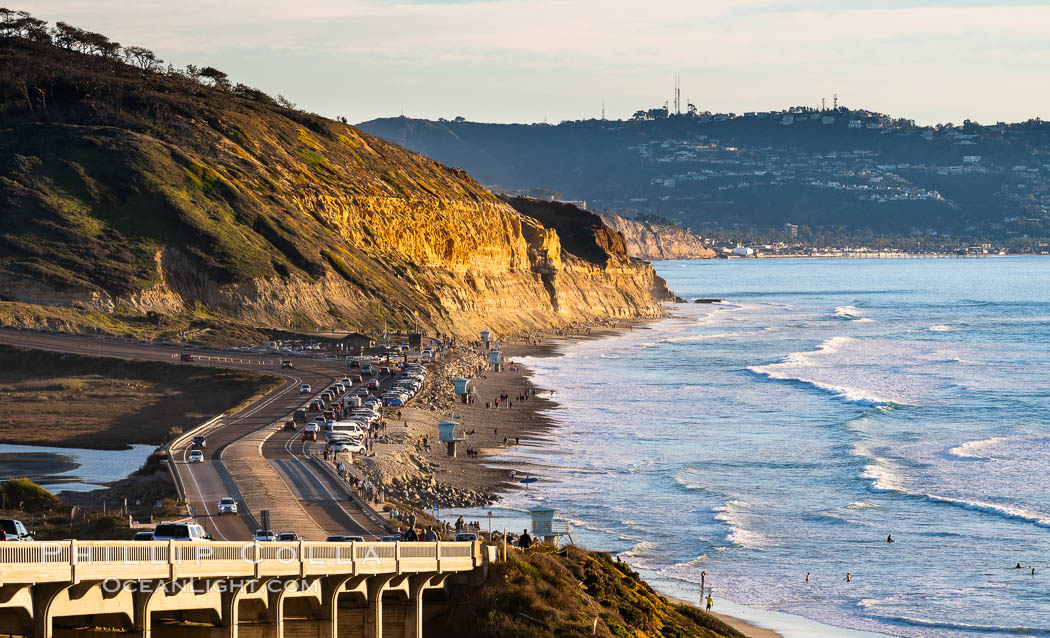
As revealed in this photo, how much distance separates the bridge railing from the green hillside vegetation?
2.76 feet

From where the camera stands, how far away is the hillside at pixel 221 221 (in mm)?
103188

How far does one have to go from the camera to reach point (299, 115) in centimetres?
15925

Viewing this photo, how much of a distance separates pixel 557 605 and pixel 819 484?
113 feet

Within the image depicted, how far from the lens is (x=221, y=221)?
378 ft

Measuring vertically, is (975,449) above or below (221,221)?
below

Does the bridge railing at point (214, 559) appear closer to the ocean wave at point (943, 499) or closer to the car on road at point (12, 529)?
the car on road at point (12, 529)

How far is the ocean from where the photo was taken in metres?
43.0

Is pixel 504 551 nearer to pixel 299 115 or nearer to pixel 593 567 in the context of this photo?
pixel 593 567

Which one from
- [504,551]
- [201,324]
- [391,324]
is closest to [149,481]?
[504,551]

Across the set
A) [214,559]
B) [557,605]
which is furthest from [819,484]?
[214,559]

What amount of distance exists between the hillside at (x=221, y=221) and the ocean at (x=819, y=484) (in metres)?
22.0

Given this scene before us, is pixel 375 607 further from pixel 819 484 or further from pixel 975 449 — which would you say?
pixel 975 449

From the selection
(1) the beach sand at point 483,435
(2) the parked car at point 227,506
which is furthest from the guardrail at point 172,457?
(1) the beach sand at point 483,435

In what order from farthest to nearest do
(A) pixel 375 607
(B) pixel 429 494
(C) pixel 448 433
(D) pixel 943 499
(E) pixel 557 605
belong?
1. (C) pixel 448 433
2. (D) pixel 943 499
3. (B) pixel 429 494
4. (E) pixel 557 605
5. (A) pixel 375 607
